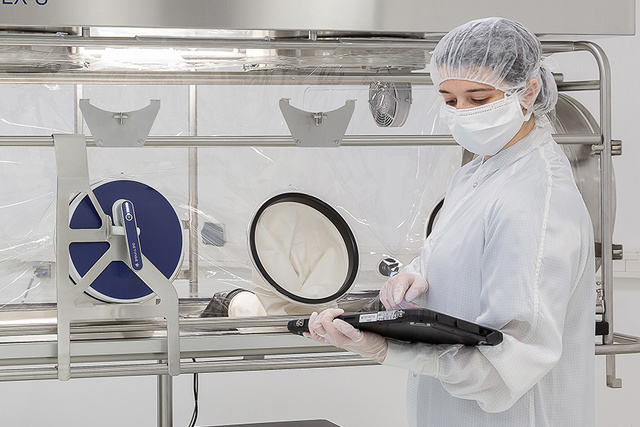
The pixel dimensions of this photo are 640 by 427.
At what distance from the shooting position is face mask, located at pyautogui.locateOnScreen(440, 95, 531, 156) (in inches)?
47.9

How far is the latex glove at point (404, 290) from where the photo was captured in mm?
1285

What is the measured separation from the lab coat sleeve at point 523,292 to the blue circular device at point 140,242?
2.85 feet

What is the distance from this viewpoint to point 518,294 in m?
1.06

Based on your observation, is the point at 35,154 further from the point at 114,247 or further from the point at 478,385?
the point at 478,385

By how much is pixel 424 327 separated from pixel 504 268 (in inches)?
6.1

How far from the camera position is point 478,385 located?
1093 mm

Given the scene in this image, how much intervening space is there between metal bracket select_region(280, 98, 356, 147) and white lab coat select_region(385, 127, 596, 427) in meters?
0.63

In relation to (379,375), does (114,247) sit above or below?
above

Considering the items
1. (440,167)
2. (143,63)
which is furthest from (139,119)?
(440,167)

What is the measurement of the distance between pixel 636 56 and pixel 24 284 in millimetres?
2530

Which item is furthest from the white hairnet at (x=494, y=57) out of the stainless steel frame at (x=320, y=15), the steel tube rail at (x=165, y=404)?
the steel tube rail at (x=165, y=404)

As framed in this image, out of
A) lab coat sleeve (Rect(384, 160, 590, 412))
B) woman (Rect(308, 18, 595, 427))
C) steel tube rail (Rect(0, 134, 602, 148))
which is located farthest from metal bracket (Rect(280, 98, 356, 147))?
lab coat sleeve (Rect(384, 160, 590, 412))

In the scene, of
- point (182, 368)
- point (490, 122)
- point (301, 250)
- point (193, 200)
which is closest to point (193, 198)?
point (193, 200)

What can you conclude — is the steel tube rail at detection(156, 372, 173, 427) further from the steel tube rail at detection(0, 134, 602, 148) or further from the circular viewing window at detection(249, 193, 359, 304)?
the steel tube rail at detection(0, 134, 602, 148)
